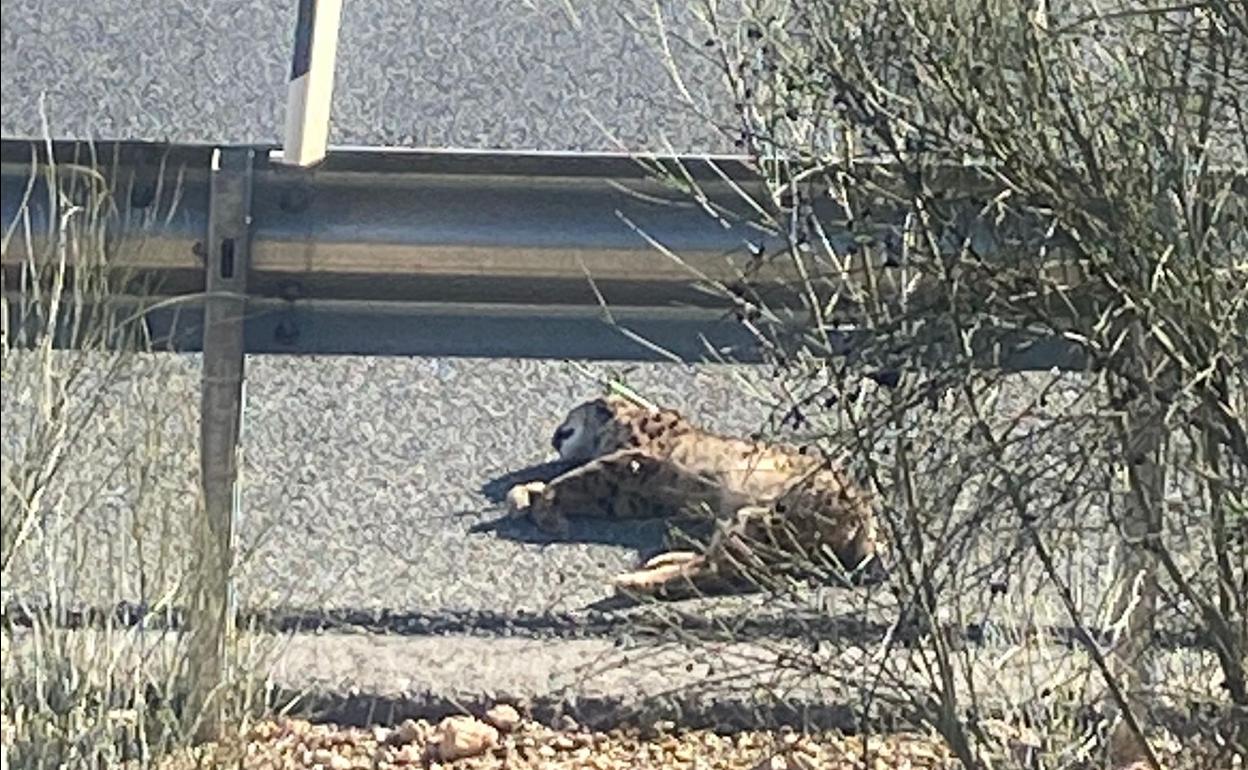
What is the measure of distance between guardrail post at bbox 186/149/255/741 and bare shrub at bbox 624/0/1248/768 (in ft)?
2.80

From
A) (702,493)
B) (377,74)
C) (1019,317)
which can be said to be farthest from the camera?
(377,74)

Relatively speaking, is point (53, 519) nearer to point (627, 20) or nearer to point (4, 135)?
point (4, 135)

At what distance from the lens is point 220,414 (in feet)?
16.6

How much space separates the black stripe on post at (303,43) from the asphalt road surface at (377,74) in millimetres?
40

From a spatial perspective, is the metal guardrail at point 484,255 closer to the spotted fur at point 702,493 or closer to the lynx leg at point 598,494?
the spotted fur at point 702,493

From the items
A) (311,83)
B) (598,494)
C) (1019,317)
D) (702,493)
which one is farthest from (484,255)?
(598,494)

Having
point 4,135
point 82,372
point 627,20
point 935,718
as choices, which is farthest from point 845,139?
point 4,135

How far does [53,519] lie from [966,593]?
1548 millimetres

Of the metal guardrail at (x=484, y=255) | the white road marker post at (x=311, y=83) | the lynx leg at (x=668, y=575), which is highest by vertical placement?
the white road marker post at (x=311, y=83)

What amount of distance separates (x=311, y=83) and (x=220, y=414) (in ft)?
2.11

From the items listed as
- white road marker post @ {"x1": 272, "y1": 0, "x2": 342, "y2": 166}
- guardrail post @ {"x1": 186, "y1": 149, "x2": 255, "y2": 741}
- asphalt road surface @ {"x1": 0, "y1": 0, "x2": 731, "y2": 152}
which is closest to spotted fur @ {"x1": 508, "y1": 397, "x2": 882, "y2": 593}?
asphalt road surface @ {"x1": 0, "y1": 0, "x2": 731, "y2": 152}

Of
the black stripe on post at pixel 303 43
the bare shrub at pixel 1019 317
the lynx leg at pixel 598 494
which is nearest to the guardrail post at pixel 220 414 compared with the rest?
the black stripe on post at pixel 303 43

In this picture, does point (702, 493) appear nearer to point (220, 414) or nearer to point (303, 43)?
point (220, 414)

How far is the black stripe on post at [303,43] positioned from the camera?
4812 millimetres
